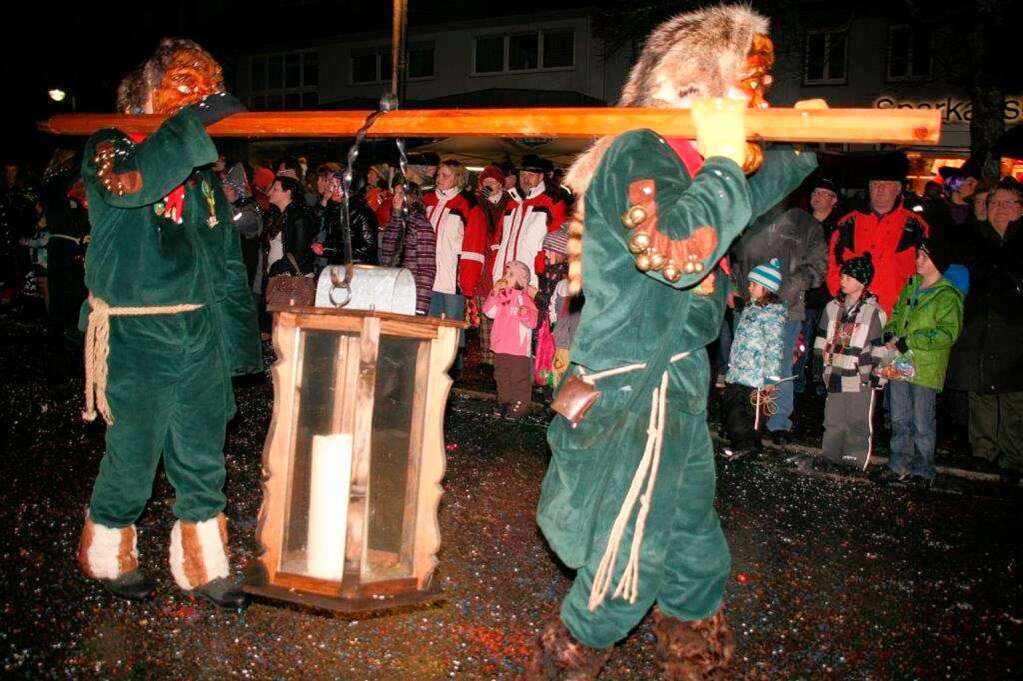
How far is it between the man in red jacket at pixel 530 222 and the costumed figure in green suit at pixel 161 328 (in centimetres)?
433

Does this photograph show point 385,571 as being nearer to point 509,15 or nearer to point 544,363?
point 544,363

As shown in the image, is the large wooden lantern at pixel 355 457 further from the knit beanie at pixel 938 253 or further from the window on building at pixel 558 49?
the window on building at pixel 558 49

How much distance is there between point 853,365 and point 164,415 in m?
4.98

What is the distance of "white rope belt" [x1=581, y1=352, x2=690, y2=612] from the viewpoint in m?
2.59

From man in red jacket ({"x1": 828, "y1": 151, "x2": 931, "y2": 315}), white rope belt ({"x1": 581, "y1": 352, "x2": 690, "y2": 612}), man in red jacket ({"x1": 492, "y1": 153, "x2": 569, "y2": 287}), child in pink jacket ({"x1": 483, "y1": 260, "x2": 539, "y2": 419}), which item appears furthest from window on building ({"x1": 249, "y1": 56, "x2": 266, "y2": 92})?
white rope belt ({"x1": 581, "y1": 352, "x2": 690, "y2": 612})

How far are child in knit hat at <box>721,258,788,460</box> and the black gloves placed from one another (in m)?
4.62

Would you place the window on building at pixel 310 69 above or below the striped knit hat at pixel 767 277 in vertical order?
above

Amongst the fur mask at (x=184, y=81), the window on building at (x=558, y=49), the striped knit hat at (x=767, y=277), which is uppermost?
the window on building at (x=558, y=49)

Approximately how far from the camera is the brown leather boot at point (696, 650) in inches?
109

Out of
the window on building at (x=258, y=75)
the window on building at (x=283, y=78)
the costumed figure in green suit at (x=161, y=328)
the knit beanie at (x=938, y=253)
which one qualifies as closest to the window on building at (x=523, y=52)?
the window on building at (x=283, y=78)

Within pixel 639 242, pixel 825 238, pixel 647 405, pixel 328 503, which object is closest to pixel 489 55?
pixel 825 238

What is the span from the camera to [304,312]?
8.94ft

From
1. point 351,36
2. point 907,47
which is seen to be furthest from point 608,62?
point 351,36

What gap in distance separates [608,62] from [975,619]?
21749 millimetres
